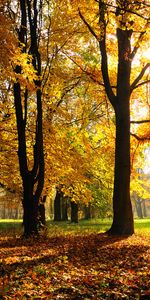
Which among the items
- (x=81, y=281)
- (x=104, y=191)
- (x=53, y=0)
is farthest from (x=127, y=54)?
(x=104, y=191)

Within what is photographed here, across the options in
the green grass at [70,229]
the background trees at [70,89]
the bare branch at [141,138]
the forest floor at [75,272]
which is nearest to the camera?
the forest floor at [75,272]

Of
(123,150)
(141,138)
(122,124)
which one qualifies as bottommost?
(123,150)

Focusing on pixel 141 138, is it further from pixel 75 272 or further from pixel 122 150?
pixel 75 272

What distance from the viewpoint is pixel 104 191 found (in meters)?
26.9

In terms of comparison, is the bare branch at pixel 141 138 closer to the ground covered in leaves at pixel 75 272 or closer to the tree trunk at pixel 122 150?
the tree trunk at pixel 122 150

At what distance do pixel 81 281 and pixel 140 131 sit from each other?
39.3 feet

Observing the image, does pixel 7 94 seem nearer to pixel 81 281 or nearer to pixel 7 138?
pixel 7 138

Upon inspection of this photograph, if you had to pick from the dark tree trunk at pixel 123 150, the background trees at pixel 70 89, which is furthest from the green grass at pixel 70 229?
the dark tree trunk at pixel 123 150

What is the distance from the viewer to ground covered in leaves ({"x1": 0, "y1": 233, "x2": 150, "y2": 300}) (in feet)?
18.7

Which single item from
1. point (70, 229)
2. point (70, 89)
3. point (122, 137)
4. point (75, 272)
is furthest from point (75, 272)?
point (70, 229)

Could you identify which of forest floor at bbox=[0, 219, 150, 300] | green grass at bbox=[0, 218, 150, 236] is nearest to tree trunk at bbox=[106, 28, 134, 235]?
green grass at bbox=[0, 218, 150, 236]

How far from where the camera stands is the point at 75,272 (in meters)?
7.01

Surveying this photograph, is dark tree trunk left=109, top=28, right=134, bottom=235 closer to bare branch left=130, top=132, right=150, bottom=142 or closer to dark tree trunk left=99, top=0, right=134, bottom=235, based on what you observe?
dark tree trunk left=99, top=0, right=134, bottom=235

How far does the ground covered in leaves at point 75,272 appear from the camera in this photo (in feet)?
18.7
